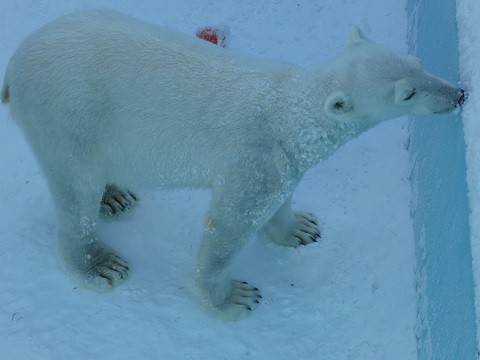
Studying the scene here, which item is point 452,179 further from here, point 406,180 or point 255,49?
point 255,49

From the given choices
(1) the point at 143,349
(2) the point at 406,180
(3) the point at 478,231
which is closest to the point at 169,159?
(1) the point at 143,349

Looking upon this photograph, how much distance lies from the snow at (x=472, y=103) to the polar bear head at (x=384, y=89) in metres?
0.07

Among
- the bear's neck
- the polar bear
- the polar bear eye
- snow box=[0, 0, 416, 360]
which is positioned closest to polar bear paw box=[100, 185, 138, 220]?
snow box=[0, 0, 416, 360]

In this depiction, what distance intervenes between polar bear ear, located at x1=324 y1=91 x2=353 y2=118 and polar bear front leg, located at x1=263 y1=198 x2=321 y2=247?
→ 0.97m

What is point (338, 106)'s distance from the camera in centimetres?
241

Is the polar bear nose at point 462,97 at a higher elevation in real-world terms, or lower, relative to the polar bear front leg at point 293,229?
higher

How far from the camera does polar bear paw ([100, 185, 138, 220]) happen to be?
3504 mm

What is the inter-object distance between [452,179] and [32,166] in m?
2.44

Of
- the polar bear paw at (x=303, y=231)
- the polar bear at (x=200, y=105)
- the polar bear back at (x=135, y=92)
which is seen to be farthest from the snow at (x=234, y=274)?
the polar bear back at (x=135, y=92)

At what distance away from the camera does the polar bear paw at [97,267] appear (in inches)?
126

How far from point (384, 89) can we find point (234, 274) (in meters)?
1.43

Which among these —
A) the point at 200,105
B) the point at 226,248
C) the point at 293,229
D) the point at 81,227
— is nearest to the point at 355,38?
the point at 200,105

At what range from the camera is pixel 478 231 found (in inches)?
85.7

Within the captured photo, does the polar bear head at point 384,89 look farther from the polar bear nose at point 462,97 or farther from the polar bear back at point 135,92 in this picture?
the polar bear back at point 135,92
